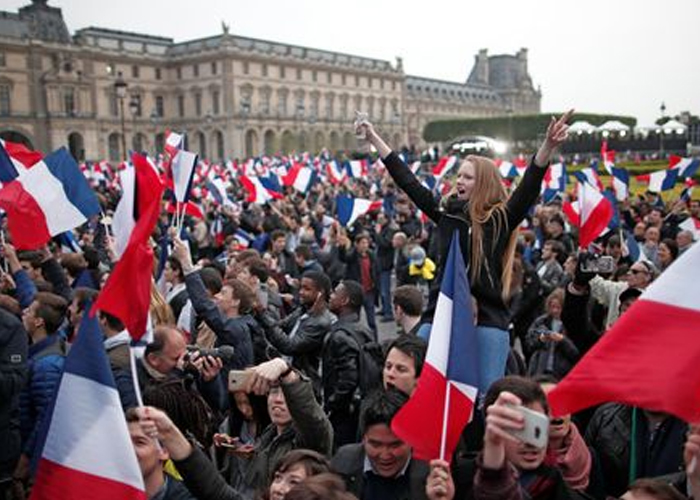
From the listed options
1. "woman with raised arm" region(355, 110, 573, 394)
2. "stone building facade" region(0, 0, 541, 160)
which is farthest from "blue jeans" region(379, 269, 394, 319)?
"stone building facade" region(0, 0, 541, 160)

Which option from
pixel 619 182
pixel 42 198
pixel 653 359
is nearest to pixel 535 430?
pixel 653 359

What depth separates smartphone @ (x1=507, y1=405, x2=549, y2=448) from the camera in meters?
1.76

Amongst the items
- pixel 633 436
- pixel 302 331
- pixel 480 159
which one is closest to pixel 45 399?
pixel 302 331

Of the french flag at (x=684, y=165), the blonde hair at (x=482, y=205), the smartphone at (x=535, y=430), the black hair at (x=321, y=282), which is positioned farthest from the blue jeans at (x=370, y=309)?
the smartphone at (x=535, y=430)

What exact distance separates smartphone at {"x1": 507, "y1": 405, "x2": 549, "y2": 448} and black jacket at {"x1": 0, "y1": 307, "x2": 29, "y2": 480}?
8.77ft

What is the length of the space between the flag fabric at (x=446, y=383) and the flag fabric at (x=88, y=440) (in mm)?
935

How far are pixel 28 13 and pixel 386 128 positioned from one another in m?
44.6

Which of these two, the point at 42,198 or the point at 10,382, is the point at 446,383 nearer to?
the point at 10,382

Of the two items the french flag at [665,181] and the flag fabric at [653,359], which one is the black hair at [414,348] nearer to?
the flag fabric at [653,359]

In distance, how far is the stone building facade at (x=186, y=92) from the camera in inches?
2494

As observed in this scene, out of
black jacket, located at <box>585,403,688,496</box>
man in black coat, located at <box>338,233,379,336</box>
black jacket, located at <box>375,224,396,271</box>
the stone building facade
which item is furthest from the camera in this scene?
the stone building facade

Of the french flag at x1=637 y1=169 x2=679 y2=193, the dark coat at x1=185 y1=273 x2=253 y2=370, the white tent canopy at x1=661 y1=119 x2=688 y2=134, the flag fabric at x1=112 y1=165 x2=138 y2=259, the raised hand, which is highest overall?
the white tent canopy at x1=661 y1=119 x2=688 y2=134

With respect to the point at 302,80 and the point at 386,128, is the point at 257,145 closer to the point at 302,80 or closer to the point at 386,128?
the point at 302,80

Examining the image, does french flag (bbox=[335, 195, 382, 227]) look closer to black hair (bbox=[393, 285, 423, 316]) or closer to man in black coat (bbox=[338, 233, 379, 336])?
man in black coat (bbox=[338, 233, 379, 336])
